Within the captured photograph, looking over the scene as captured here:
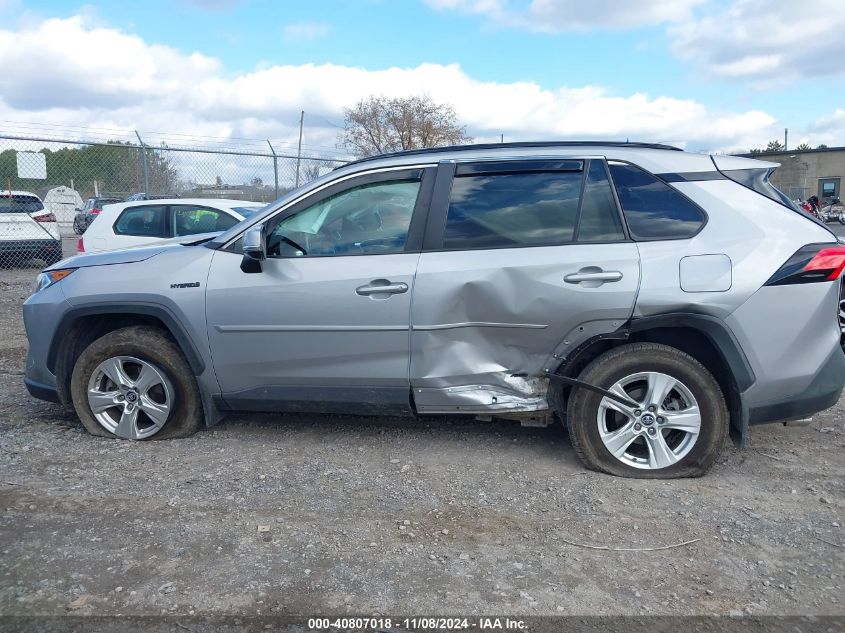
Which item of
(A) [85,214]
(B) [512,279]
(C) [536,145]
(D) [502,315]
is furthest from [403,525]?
(A) [85,214]

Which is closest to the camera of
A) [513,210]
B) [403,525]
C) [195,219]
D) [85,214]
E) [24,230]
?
[403,525]

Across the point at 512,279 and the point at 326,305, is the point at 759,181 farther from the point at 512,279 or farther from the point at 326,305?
the point at 326,305

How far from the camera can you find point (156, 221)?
9.98 meters

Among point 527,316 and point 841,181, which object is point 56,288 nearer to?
point 527,316

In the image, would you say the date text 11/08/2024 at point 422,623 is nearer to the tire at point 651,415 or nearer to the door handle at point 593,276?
the tire at point 651,415

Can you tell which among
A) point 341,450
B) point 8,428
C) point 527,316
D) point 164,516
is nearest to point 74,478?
point 164,516

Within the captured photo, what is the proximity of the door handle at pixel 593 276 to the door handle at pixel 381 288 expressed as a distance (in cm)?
91

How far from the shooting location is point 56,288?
4.54 m

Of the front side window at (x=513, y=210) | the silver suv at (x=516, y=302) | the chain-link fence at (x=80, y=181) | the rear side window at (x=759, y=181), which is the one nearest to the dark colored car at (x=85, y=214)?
the chain-link fence at (x=80, y=181)

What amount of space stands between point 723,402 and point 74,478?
12.0ft

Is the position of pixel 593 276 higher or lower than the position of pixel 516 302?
higher

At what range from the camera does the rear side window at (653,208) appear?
3.89 m

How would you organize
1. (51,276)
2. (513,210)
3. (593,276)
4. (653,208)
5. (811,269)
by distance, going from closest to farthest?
1. (811,269)
2. (593,276)
3. (653,208)
4. (513,210)
5. (51,276)

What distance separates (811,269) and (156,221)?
863 centimetres
